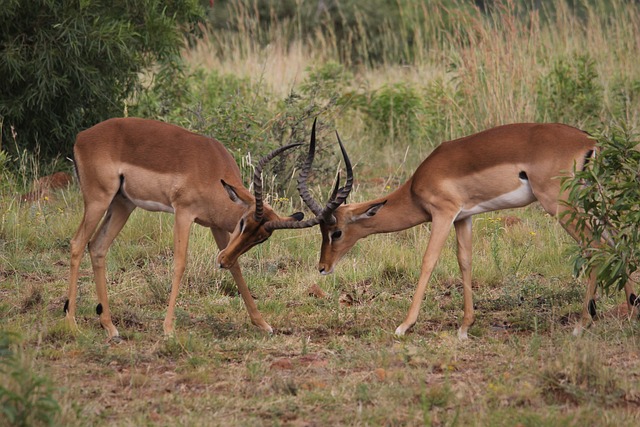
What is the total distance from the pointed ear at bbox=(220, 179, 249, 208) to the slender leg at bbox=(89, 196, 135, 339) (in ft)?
2.90

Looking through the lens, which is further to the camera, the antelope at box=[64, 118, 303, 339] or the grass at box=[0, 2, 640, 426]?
the antelope at box=[64, 118, 303, 339]

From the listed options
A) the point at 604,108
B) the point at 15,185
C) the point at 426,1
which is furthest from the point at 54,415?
the point at 426,1

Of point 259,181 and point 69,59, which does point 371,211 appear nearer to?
point 259,181

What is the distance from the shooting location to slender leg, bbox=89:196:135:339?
6363 mm

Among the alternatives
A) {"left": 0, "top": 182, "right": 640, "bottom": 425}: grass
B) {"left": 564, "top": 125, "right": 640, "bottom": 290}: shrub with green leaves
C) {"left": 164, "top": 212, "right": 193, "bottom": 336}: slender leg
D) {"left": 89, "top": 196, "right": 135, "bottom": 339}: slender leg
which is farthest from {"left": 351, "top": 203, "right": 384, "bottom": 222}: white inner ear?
{"left": 89, "top": 196, "right": 135, "bottom": 339}: slender leg

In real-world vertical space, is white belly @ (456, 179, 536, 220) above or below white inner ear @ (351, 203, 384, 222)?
above

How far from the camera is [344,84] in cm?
1286

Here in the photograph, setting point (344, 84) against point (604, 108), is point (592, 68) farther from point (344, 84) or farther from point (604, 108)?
point (344, 84)

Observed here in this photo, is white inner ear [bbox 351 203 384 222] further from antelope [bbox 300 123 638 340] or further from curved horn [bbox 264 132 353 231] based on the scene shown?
curved horn [bbox 264 132 353 231]

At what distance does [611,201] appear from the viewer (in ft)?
19.3

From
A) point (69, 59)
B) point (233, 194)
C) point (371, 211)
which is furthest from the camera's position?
point (69, 59)

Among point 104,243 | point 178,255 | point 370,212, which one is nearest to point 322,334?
point 370,212

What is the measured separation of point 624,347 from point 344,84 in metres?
7.75

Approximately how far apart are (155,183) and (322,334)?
1.51 metres
